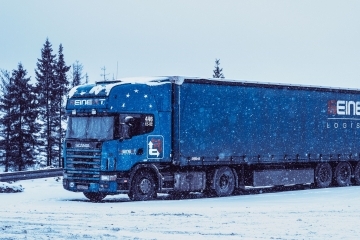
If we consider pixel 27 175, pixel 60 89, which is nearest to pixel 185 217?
pixel 27 175

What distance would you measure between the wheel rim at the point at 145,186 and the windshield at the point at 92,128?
1.75 m

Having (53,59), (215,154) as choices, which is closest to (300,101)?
(215,154)

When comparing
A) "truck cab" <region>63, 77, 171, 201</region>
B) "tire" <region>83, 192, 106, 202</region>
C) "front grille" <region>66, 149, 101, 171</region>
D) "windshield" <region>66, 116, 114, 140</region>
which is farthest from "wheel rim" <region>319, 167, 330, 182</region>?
"front grille" <region>66, 149, 101, 171</region>

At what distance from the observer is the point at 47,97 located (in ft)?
233

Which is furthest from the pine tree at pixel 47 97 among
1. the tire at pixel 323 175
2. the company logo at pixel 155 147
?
the company logo at pixel 155 147

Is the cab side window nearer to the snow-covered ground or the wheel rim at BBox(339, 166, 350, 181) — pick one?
the snow-covered ground

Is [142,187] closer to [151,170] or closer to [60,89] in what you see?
[151,170]

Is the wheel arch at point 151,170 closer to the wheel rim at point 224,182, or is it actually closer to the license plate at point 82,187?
the license plate at point 82,187

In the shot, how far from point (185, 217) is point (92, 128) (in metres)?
6.84

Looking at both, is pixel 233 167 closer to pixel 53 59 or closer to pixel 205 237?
pixel 205 237

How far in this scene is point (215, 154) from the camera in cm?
2602

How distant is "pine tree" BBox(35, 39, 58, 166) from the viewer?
68500mm

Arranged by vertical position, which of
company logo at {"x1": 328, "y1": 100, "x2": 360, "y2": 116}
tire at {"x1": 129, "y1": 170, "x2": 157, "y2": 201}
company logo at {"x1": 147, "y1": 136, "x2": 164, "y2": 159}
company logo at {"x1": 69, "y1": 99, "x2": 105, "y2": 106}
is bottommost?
tire at {"x1": 129, "y1": 170, "x2": 157, "y2": 201}

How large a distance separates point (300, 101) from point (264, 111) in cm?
232
